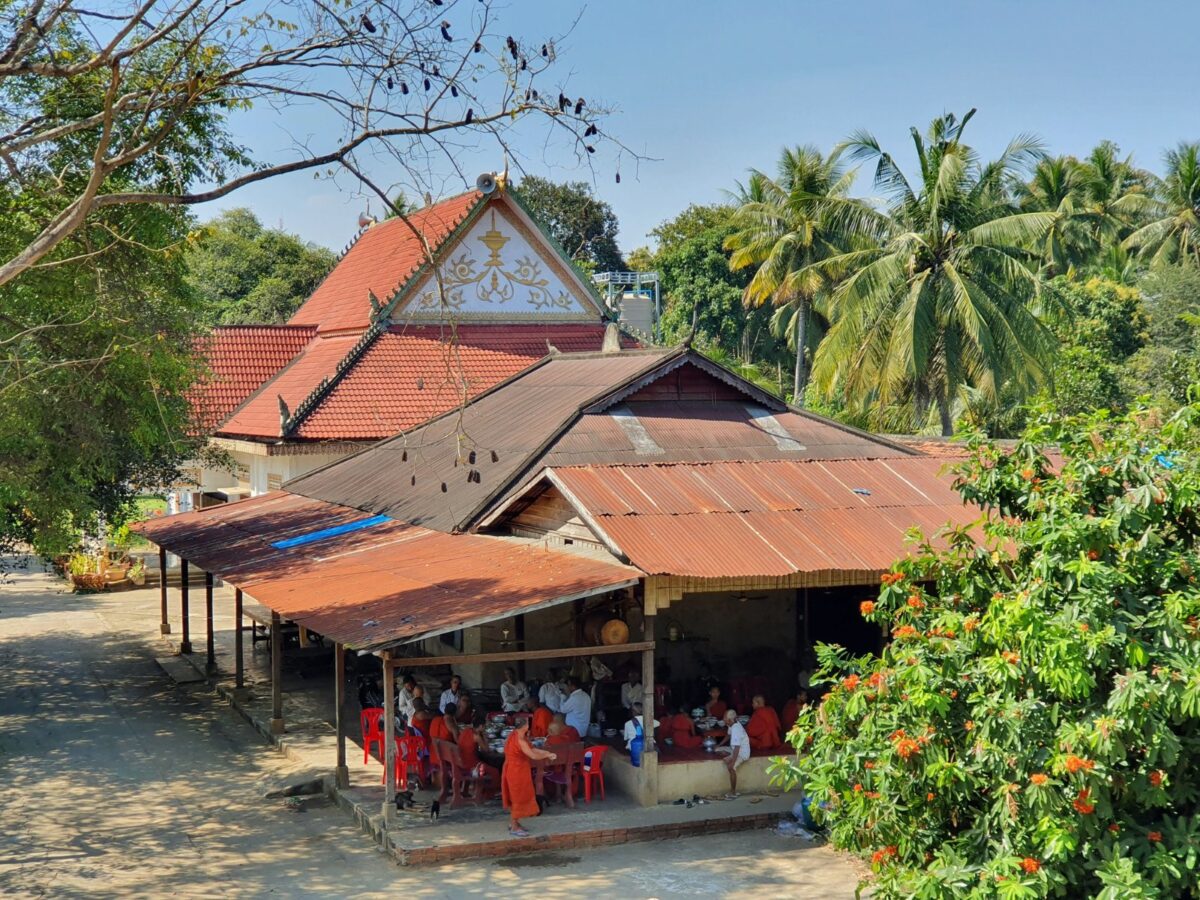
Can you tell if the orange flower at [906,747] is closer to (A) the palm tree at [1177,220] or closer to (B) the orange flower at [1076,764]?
(B) the orange flower at [1076,764]

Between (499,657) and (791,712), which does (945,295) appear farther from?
(499,657)

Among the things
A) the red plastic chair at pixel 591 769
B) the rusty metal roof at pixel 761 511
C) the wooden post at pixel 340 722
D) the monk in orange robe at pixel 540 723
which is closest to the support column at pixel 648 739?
the red plastic chair at pixel 591 769

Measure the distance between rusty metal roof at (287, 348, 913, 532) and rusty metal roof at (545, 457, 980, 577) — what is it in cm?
54

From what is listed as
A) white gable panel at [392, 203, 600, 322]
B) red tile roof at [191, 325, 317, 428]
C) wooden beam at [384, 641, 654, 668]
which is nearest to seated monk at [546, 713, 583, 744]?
wooden beam at [384, 641, 654, 668]

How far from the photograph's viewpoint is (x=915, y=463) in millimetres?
16016

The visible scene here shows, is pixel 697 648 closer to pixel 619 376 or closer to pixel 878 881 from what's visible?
pixel 619 376

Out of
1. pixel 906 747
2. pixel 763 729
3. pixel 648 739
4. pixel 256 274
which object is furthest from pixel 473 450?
pixel 256 274

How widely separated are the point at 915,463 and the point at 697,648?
3.63 metres

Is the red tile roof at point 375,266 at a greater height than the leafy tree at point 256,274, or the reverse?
the leafy tree at point 256,274

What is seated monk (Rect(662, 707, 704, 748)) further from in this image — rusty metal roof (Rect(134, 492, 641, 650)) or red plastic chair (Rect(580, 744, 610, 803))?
rusty metal roof (Rect(134, 492, 641, 650))

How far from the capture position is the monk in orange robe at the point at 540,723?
515 inches

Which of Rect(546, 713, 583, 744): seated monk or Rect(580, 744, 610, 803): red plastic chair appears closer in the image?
Rect(546, 713, 583, 744): seated monk

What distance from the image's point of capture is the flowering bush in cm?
650

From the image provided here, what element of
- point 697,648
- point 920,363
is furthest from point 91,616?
point 920,363
